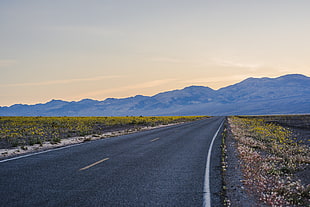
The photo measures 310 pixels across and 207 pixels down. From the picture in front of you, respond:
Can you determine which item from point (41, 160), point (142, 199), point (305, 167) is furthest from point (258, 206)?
point (41, 160)

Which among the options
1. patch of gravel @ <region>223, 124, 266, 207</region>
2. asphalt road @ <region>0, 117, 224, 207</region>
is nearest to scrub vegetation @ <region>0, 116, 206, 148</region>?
asphalt road @ <region>0, 117, 224, 207</region>

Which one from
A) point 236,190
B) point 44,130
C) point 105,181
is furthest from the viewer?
point 44,130

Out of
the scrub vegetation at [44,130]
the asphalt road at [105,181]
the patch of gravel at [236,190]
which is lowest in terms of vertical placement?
the patch of gravel at [236,190]

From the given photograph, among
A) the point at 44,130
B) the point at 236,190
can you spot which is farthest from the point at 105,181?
the point at 44,130

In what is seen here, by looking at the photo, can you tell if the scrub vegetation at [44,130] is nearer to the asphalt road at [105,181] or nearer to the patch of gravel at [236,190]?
the asphalt road at [105,181]

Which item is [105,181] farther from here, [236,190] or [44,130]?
[44,130]

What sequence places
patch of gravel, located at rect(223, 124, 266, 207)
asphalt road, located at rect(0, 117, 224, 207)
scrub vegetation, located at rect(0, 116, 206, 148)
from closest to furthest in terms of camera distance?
1. asphalt road, located at rect(0, 117, 224, 207)
2. patch of gravel, located at rect(223, 124, 266, 207)
3. scrub vegetation, located at rect(0, 116, 206, 148)

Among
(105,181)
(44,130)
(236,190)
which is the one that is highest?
(44,130)

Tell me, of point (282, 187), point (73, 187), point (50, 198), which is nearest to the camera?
point (50, 198)

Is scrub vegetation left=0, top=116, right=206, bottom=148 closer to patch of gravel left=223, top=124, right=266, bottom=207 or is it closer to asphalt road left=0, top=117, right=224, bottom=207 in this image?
asphalt road left=0, top=117, right=224, bottom=207

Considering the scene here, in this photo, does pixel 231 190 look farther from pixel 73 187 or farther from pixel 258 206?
pixel 73 187

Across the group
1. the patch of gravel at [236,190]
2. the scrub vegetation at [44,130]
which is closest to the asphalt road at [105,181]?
the patch of gravel at [236,190]

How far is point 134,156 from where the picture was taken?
1208cm

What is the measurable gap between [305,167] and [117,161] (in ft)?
24.2
